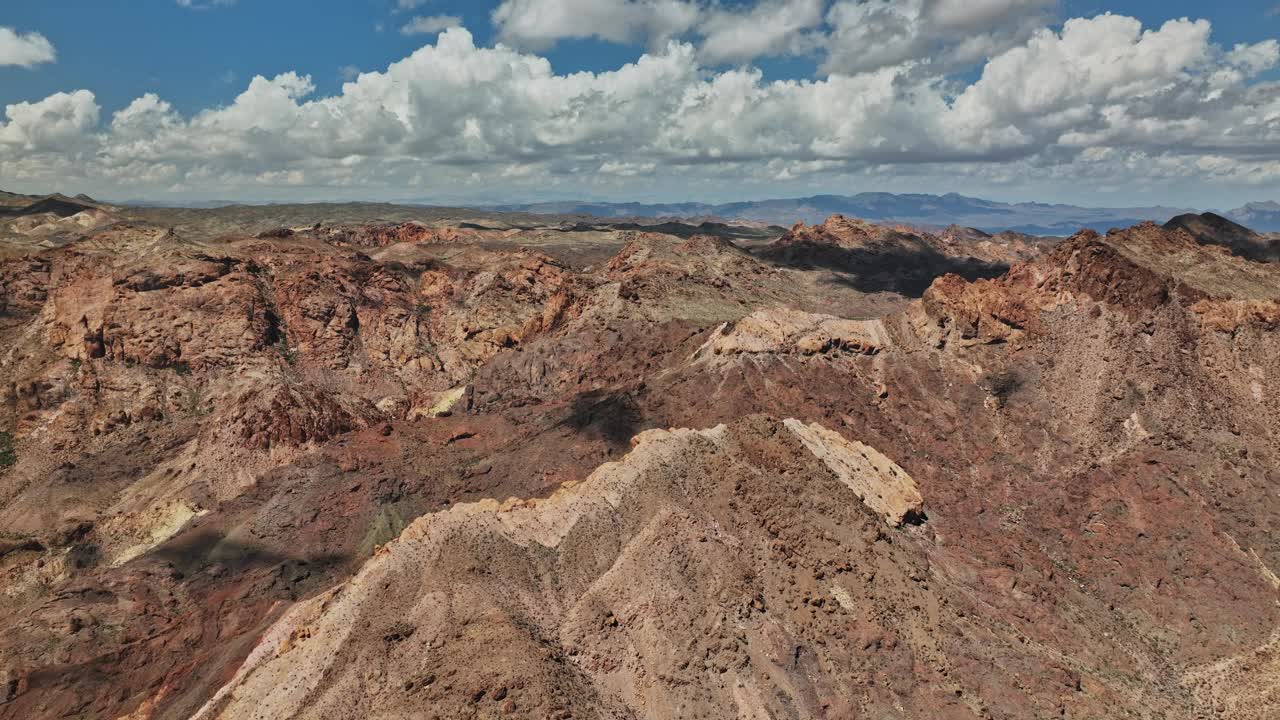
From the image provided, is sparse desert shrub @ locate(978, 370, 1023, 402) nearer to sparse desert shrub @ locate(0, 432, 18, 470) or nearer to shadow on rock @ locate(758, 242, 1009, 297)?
sparse desert shrub @ locate(0, 432, 18, 470)

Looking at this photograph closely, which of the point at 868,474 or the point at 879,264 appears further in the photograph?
the point at 879,264

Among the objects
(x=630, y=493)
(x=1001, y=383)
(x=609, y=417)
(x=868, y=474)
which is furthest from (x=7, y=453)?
(x=1001, y=383)

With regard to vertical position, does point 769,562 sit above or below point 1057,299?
below

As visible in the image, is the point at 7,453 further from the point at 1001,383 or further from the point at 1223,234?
the point at 1223,234

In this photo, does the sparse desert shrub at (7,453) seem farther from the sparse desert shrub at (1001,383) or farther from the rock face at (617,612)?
the sparse desert shrub at (1001,383)

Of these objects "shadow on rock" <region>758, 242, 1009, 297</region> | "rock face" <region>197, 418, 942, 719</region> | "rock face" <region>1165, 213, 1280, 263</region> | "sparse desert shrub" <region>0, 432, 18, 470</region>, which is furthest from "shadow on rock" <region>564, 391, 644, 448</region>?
"shadow on rock" <region>758, 242, 1009, 297</region>

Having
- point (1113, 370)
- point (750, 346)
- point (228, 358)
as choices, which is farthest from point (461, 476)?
point (1113, 370)

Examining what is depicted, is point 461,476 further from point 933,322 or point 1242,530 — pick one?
point 1242,530

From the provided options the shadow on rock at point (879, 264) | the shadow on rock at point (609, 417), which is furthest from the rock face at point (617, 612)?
the shadow on rock at point (879, 264)
